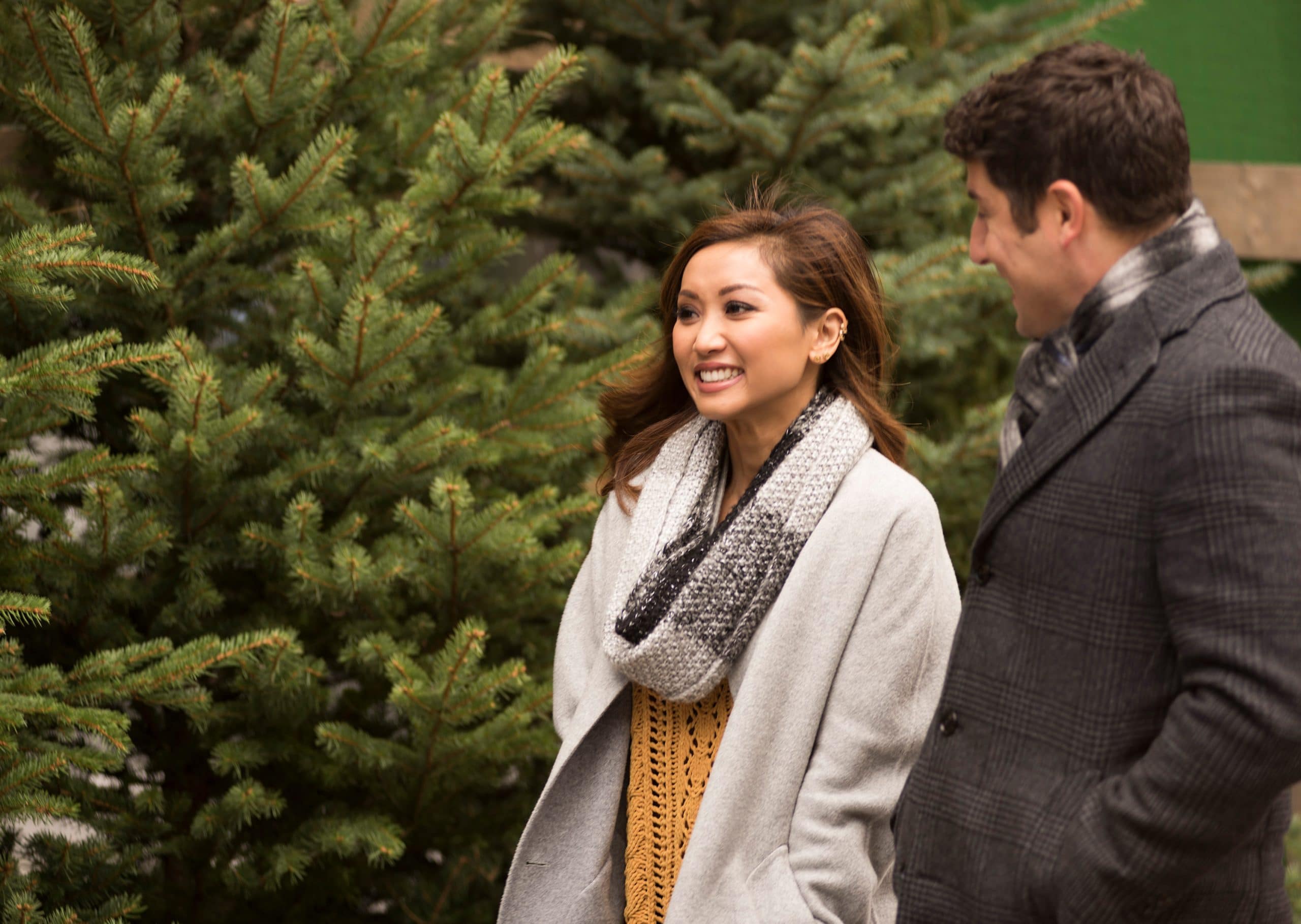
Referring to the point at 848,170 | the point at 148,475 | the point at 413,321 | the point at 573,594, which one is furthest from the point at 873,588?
the point at 848,170

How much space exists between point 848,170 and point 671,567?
2448 mm

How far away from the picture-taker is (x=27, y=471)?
247 cm

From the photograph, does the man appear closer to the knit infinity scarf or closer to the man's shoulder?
the man's shoulder

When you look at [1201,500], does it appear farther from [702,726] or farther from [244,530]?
[244,530]

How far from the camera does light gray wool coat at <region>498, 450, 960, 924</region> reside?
6.35 feet

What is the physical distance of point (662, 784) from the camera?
2.15 metres

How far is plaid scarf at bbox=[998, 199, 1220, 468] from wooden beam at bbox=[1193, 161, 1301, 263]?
4726 millimetres

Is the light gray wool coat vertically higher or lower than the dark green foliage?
lower

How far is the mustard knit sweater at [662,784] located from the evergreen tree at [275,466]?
575 millimetres

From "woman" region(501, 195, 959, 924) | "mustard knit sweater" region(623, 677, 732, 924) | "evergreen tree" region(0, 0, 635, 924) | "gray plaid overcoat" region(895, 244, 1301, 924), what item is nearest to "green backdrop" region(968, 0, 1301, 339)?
"evergreen tree" region(0, 0, 635, 924)

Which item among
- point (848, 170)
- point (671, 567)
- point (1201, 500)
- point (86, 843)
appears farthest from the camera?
point (848, 170)

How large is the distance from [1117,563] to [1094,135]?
20.1 inches

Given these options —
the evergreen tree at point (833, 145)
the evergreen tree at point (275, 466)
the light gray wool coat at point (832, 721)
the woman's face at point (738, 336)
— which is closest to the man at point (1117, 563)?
the light gray wool coat at point (832, 721)

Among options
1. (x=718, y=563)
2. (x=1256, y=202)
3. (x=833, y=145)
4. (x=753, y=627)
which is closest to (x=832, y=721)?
(x=753, y=627)
